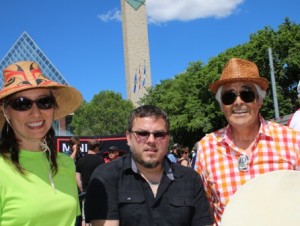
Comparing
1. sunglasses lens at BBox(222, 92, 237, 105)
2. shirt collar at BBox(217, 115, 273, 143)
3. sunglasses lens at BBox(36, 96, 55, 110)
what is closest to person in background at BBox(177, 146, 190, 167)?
shirt collar at BBox(217, 115, 273, 143)

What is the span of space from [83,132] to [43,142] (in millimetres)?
54917

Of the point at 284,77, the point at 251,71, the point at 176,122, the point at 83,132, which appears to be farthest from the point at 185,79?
the point at 251,71

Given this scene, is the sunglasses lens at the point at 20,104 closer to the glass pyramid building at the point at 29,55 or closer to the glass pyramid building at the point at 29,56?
the glass pyramid building at the point at 29,56

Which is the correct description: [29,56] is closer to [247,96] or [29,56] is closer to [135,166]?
[247,96]

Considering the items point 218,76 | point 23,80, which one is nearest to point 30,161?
point 23,80

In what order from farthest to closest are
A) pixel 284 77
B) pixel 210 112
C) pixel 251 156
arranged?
1. pixel 210 112
2. pixel 284 77
3. pixel 251 156

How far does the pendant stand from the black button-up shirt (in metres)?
0.39

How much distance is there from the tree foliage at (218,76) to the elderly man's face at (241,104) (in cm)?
2432

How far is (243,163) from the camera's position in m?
2.76

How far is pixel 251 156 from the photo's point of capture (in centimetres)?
279

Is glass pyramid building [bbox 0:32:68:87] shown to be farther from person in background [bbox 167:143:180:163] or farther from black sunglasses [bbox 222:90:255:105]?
black sunglasses [bbox 222:90:255:105]

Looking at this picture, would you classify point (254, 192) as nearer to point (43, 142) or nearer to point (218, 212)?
point (218, 212)

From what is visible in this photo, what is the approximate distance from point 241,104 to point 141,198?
102cm

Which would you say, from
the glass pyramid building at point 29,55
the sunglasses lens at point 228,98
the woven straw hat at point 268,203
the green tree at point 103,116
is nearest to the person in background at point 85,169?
the sunglasses lens at point 228,98
